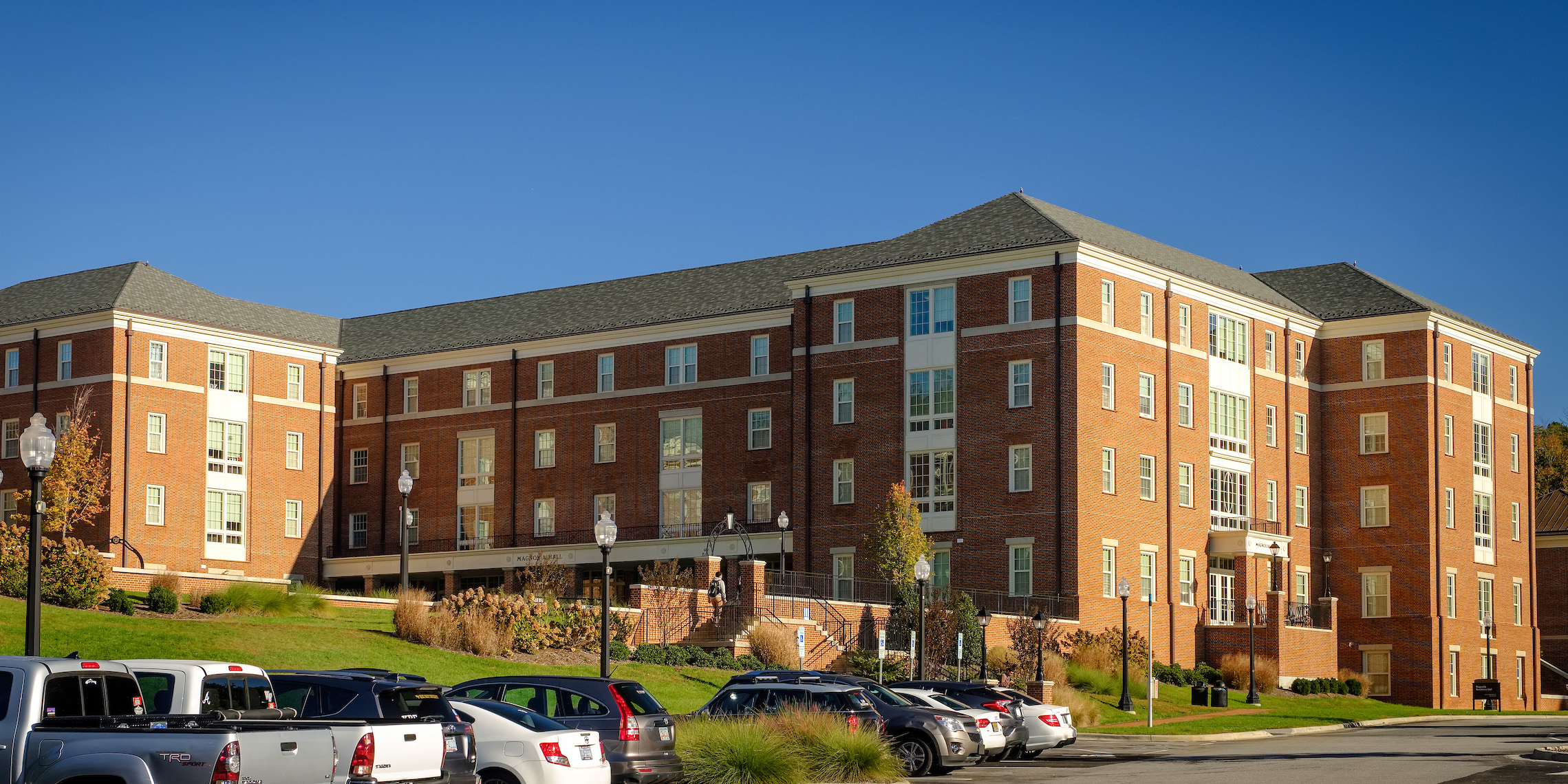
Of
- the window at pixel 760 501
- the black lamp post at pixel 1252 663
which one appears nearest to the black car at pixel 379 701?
the black lamp post at pixel 1252 663

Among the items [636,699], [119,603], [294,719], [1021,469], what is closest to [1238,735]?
[1021,469]

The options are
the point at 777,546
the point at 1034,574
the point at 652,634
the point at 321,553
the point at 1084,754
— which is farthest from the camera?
the point at 321,553

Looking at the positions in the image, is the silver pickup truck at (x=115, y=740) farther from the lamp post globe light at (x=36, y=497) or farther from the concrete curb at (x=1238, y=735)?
the concrete curb at (x=1238, y=735)

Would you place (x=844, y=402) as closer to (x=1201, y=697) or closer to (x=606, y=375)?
(x=606, y=375)

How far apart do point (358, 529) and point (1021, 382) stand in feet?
102

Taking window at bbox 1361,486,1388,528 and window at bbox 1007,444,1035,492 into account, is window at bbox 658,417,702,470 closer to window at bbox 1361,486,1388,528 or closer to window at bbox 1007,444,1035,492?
window at bbox 1007,444,1035,492

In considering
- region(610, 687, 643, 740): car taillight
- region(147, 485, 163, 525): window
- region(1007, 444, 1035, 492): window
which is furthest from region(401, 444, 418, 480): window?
region(610, 687, 643, 740): car taillight

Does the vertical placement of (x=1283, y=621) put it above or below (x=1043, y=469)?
below

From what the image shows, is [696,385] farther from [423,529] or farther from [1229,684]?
[1229,684]

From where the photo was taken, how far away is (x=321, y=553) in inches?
3041

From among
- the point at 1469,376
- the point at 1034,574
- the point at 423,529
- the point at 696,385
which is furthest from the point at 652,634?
the point at 1469,376

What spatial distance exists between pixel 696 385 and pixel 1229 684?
22956 mm

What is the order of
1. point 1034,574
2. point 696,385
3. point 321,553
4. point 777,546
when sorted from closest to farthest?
point 1034,574 < point 777,546 < point 696,385 < point 321,553

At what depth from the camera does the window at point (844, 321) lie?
6656 centimetres
